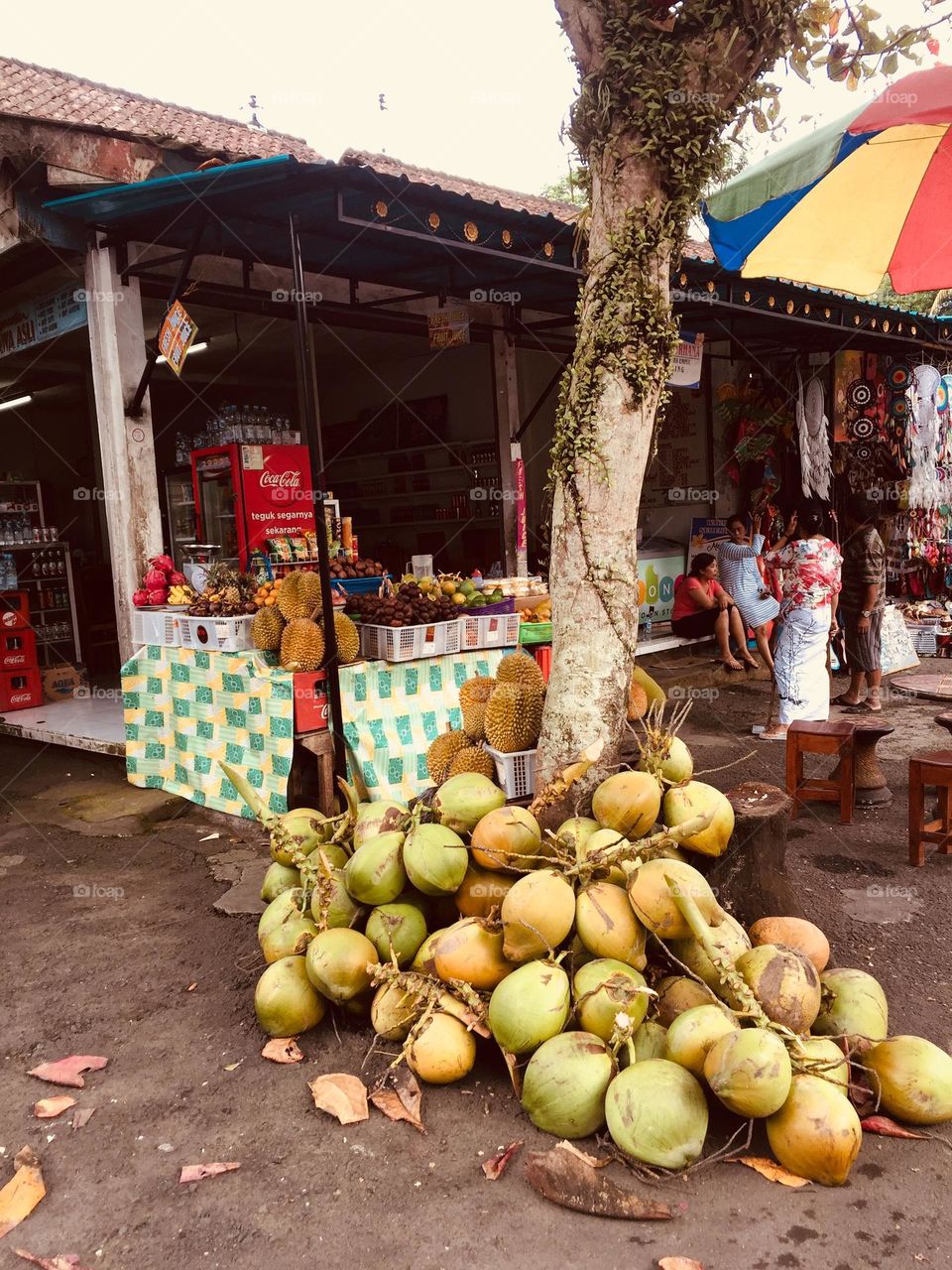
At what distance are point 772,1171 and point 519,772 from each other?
1720mm

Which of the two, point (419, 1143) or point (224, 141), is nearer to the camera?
point (419, 1143)

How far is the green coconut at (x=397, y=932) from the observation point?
9.80ft

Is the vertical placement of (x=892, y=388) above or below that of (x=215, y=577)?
above

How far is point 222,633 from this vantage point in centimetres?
545

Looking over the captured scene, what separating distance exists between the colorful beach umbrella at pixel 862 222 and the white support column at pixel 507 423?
422 centimetres

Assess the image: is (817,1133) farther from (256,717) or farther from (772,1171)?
(256,717)

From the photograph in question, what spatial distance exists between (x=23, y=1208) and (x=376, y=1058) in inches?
40.9

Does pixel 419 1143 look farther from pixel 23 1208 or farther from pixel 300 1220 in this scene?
pixel 23 1208

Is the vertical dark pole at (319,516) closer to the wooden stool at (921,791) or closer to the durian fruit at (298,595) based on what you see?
the durian fruit at (298,595)

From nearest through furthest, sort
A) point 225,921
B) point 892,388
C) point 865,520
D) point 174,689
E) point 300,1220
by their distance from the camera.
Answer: point 300,1220 → point 225,921 → point 174,689 → point 865,520 → point 892,388

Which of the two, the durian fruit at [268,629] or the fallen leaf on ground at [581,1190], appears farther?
the durian fruit at [268,629]

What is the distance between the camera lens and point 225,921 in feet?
13.4

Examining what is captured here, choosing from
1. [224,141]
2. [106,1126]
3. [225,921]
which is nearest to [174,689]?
[225,921]

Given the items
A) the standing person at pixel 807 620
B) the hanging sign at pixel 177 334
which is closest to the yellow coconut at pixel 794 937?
the standing person at pixel 807 620
